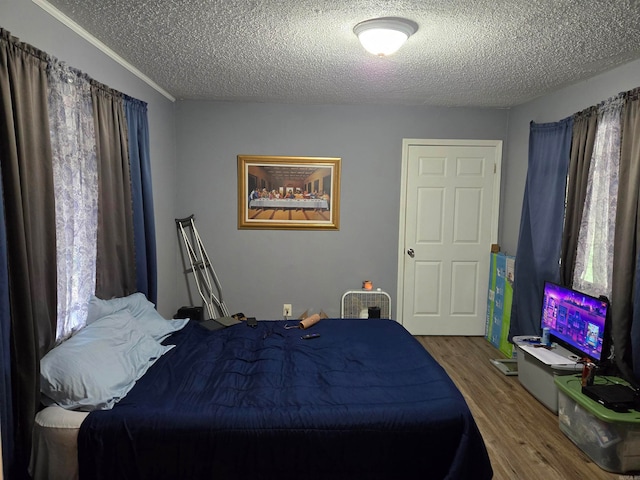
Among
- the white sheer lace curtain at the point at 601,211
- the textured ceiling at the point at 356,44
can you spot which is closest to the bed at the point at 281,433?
the white sheer lace curtain at the point at 601,211

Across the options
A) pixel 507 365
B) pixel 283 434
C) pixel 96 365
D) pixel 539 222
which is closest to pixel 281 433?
pixel 283 434

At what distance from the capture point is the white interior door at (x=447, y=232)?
4.28m

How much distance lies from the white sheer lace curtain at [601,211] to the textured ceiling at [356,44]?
1.28 feet

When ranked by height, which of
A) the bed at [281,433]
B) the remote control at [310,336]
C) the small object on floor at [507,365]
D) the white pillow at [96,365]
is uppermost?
the white pillow at [96,365]

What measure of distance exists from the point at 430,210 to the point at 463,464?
9.26 feet

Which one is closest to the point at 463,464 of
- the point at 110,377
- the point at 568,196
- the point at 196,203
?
the point at 110,377

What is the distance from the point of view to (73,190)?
2.38 metres

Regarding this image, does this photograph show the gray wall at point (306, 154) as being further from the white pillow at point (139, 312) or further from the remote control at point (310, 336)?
the remote control at point (310, 336)

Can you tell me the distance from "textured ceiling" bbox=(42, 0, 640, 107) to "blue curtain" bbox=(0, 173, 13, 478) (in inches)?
48.8

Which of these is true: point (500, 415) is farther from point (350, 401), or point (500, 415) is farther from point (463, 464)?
point (350, 401)

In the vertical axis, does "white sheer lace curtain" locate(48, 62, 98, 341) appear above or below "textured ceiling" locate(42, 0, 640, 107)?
below

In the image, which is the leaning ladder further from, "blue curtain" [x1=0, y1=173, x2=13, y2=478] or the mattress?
"blue curtain" [x1=0, y1=173, x2=13, y2=478]

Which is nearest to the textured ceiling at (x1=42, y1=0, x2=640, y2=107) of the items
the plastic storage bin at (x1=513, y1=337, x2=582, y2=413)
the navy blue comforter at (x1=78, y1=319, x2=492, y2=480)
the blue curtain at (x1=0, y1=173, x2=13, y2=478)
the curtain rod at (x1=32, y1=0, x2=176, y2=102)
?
the curtain rod at (x1=32, y1=0, x2=176, y2=102)

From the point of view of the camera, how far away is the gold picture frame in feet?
13.7
